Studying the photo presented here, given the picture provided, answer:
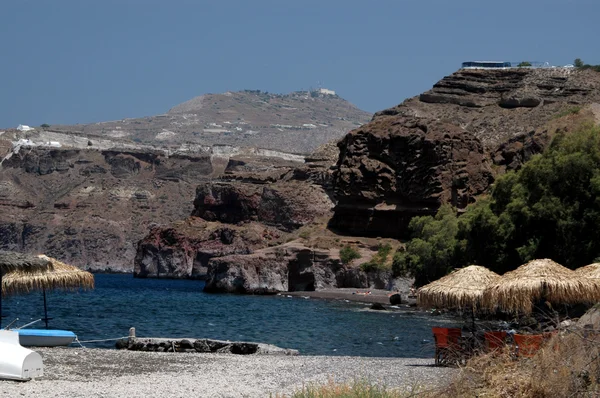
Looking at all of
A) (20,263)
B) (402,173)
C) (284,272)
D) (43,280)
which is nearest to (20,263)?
(20,263)

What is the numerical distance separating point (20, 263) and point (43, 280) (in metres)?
2.90

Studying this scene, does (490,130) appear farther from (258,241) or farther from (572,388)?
(572,388)

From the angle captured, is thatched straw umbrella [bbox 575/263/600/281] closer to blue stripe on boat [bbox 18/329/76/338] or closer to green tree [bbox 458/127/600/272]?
blue stripe on boat [bbox 18/329/76/338]

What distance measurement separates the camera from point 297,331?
43656mm

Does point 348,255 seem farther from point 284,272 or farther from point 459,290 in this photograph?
point 459,290

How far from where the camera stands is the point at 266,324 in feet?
158

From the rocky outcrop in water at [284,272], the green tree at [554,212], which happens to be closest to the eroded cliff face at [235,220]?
the rocky outcrop in water at [284,272]

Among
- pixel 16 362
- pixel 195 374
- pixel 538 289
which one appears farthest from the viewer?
pixel 538 289

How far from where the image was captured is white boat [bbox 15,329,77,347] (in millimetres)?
27078

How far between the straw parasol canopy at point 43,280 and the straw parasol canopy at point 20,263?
3.14 feet

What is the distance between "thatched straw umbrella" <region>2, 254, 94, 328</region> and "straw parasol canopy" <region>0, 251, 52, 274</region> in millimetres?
1046

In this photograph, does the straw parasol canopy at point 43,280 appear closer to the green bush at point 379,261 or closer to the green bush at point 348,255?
the green bush at point 379,261

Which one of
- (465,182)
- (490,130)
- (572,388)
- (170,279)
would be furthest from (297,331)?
(170,279)

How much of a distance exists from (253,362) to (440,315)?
35633 millimetres
